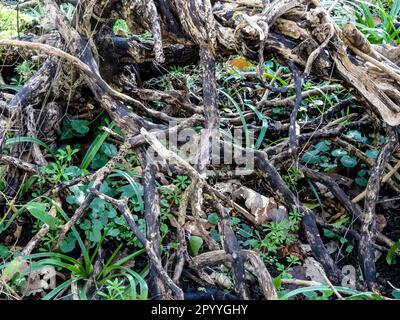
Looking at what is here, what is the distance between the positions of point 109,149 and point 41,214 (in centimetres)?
48

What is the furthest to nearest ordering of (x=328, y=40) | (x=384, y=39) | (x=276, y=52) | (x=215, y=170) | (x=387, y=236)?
(x=384, y=39)
(x=215, y=170)
(x=387, y=236)
(x=276, y=52)
(x=328, y=40)

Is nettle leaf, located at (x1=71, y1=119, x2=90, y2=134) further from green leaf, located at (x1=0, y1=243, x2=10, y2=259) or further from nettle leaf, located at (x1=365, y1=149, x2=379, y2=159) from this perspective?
nettle leaf, located at (x1=365, y1=149, x2=379, y2=159)

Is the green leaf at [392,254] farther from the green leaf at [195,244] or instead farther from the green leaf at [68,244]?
the green leaf at [68,244]

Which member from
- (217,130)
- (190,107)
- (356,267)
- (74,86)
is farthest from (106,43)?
(356,267)

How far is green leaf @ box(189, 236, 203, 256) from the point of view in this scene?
207 centimetres

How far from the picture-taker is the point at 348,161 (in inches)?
94.6

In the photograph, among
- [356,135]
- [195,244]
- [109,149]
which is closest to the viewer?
[195,244]

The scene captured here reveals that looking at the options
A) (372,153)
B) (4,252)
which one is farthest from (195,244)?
(372,153)

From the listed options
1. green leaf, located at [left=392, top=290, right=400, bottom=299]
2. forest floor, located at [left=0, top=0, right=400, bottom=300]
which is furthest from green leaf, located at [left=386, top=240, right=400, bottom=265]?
green leaf, located at [left=392, top=290, right=400, bottom=299]

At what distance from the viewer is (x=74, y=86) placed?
7.75ft

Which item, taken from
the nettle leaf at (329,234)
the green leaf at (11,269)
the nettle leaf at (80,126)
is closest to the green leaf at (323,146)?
the nettle leaf at (329,234)

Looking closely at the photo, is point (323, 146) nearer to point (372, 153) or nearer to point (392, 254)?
point (372, 153)
